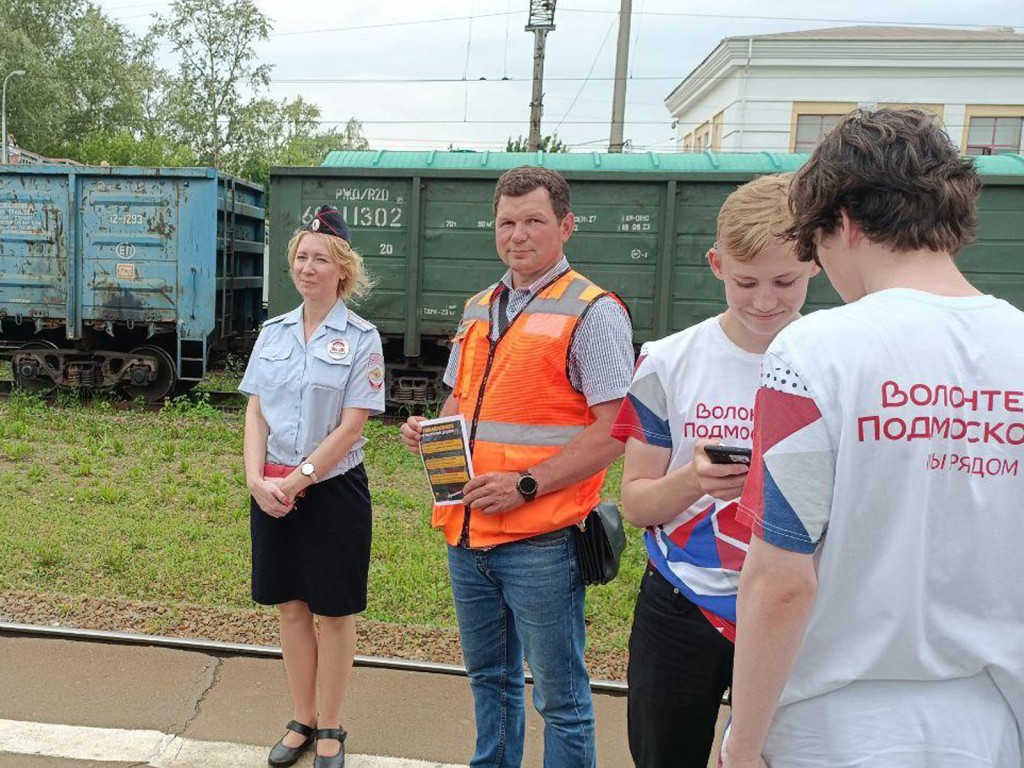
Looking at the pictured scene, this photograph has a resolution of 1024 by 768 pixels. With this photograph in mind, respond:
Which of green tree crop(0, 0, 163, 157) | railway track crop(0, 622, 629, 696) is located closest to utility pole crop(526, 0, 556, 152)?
railway track crop(0, 622, 629, 696)

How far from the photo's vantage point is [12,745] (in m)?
3.04

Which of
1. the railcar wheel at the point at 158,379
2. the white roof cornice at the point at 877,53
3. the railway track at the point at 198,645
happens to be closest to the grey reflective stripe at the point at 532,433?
the railway track at the point at 198,645

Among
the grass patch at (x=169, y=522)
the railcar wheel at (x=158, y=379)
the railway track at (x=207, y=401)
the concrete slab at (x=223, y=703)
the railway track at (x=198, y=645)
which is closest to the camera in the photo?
the concrete slab at (x=223, y=703)

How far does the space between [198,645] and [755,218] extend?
124 inches

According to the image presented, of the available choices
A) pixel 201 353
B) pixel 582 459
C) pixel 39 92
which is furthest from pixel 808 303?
pixel 39 92

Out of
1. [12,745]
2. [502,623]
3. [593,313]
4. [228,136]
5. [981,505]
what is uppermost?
[228,136]

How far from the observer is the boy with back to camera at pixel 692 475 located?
1.86 m

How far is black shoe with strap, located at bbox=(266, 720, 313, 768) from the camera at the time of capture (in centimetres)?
300

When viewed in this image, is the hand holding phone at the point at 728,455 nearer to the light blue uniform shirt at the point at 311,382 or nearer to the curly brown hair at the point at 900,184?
the curly brown hair at the point at 900,184

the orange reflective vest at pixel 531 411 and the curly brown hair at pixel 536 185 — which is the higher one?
the curly brown hair at pixel 536 185

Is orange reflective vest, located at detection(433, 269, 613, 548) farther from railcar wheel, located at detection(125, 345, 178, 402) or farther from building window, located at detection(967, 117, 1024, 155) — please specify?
building window, located at detection(967, 117, 1024, 155)

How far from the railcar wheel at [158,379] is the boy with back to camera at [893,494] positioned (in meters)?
10.0

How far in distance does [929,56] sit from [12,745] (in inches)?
1057

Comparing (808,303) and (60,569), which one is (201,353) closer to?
(60,569)
